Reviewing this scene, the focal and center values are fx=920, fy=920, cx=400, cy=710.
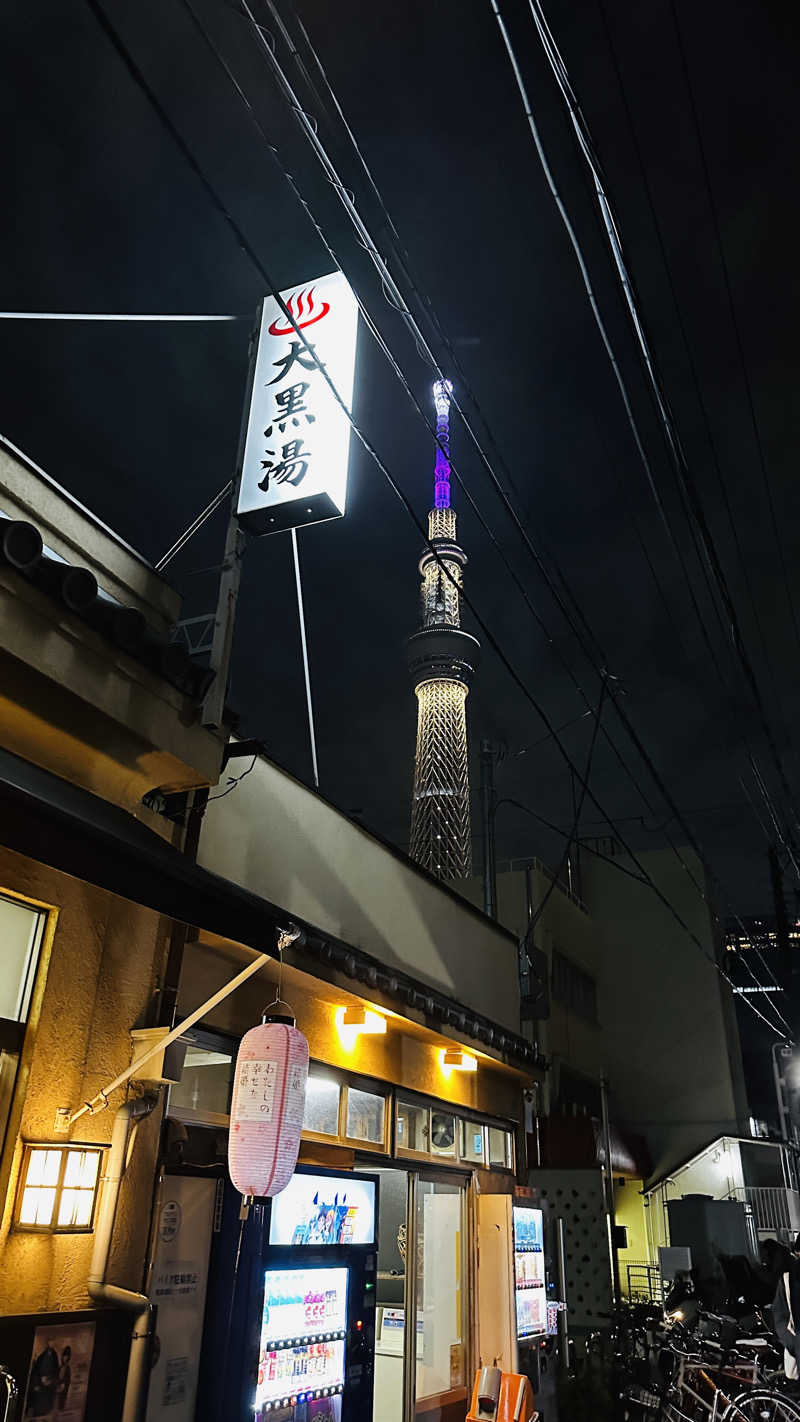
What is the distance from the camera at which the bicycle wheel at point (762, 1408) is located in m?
9.80

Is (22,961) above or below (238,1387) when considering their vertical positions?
above

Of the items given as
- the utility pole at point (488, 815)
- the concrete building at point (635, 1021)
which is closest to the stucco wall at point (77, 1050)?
the utility pole at point (488, 815)

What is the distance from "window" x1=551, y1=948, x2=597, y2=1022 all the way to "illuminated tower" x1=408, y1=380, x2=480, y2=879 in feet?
76.0

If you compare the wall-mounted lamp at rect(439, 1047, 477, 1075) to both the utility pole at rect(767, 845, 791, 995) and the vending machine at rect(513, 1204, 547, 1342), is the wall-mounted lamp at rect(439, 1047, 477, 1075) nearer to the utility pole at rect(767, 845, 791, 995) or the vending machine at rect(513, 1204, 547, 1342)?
the vending machine at rect(513, 1204, 547, 1342)

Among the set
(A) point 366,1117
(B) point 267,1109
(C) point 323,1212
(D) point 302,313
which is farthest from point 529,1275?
(D) point 302,313

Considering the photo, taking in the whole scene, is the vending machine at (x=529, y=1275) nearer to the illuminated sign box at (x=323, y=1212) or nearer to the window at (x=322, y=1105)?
the illuminated sign box at (x=323, y=1212)

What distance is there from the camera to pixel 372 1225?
29.6ft

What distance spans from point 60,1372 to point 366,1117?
4728 millimetres

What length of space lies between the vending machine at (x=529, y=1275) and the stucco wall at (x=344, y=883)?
2.88 metres

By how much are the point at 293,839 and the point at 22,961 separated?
3.71 meters

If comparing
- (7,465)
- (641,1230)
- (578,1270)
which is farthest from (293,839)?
(641,1230)

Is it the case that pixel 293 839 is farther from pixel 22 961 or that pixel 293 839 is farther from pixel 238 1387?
pixel 238 1387

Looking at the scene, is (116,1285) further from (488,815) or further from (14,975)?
(488,815)

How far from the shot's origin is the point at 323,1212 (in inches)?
332
